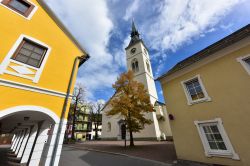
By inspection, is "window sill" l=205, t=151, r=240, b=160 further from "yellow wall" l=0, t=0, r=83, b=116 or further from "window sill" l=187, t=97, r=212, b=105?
"yellow wall" l=0, t=0, r=83, b=116

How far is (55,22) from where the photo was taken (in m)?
6.60

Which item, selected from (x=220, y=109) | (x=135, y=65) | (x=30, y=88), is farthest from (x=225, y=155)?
(x=135, y=65)

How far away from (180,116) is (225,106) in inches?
102

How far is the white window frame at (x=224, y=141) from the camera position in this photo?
5.63 m

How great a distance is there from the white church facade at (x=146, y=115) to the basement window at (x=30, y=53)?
1366cm

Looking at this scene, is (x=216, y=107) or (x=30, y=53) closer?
(x=30, y=53)

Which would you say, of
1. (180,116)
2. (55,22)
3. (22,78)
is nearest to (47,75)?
(22,78)

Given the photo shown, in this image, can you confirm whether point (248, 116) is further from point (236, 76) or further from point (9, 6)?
point (9, 6)

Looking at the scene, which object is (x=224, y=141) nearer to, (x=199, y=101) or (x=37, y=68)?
(x=199, y=101)

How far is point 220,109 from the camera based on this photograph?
632 cm

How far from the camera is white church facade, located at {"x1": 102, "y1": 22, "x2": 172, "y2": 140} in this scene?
20203mm

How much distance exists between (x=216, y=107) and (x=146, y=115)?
50.9ft

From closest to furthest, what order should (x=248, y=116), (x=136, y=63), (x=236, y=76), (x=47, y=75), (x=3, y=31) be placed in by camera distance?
(x=3, y=31)
(x=47, y=75)
(x=248, y=116)
(x=236, y=76)
(x=136, y=63)

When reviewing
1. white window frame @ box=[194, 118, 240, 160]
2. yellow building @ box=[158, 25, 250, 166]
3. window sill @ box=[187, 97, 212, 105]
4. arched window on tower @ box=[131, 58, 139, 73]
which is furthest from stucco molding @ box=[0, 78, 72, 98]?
arched window on tower @ box=[131, 58, 139, 73]
